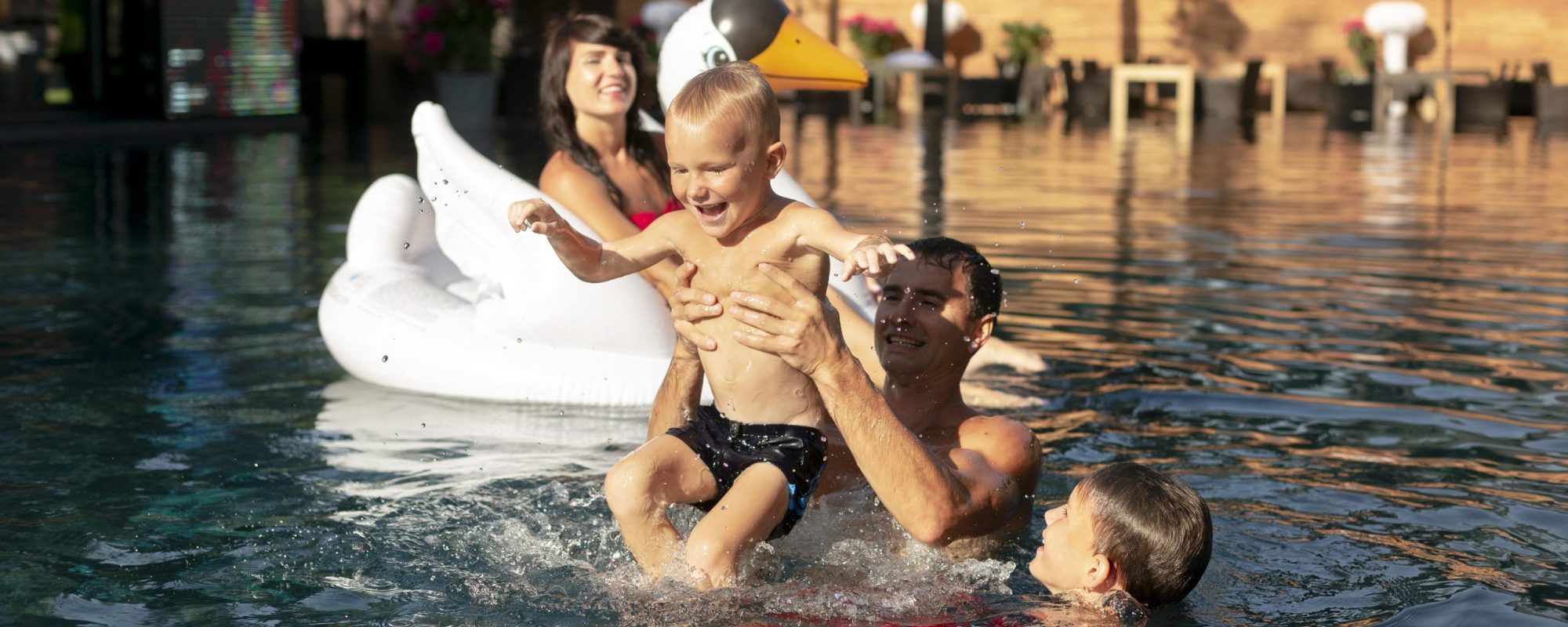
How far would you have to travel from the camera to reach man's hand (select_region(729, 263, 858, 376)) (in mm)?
2723

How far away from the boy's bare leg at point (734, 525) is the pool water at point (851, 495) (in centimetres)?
5

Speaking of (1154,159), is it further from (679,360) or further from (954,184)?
(679,360)

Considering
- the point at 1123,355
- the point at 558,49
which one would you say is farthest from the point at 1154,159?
the point at 558,49

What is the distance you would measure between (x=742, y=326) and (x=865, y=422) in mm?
311

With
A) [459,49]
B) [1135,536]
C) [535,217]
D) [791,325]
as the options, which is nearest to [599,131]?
[535,217]

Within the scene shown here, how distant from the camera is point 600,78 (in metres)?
4.84

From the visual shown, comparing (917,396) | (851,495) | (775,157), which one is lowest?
(851,495)

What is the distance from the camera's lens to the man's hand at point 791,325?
2.72 meters

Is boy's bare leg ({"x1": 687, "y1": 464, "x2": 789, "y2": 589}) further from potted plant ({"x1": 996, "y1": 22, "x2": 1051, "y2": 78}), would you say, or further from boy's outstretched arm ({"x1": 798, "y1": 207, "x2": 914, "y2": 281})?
potted plant ({"x1": 996, "y1": 22, "x2": 1051, "y2": 78})

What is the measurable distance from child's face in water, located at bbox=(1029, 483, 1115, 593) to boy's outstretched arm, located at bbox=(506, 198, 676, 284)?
2.98 ft

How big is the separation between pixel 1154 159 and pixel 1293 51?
11.3 meters

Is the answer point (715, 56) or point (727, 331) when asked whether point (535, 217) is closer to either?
point (727, 331)

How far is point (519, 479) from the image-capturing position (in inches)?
152

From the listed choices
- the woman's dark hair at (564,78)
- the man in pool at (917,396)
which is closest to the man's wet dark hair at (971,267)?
the man in pool at (917,396)
